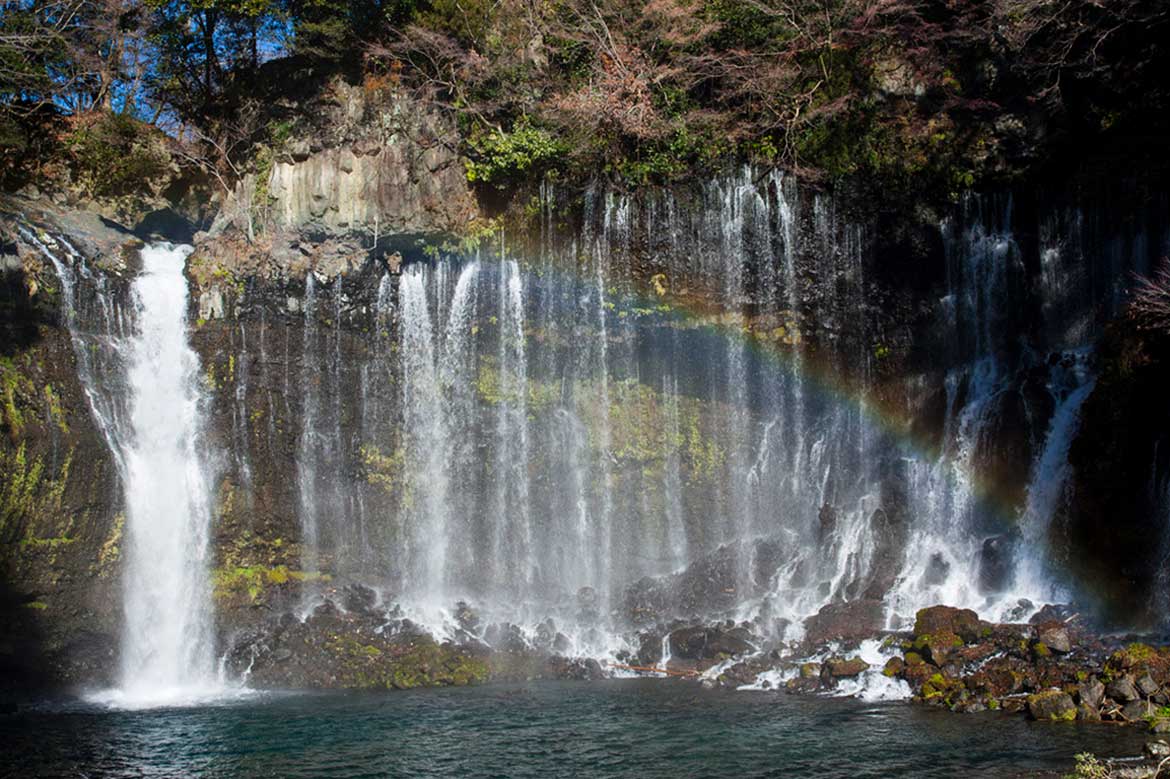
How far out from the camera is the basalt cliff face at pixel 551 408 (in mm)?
18359

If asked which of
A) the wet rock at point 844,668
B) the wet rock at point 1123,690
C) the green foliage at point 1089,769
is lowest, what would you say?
the wet rock at point 844,668

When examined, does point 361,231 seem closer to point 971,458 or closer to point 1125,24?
point 971,458

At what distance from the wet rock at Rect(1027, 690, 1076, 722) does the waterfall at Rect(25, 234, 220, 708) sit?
14.2 meters

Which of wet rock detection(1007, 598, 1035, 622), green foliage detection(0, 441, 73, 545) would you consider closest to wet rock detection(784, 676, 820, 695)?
wet rock detection(1007, 598, 1035, 622)

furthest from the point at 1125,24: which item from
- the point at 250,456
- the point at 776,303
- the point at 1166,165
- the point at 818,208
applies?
the point at 250,456

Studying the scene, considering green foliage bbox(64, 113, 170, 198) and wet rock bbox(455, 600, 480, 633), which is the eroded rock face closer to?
green foliage bbox(64, 113, 170, 198)

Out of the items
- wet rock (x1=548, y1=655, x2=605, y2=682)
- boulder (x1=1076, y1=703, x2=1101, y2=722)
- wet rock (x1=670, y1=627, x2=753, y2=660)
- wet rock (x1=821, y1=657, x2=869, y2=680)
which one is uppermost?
boulder (x1=1076, y1=703, x2=1101, y2=722)

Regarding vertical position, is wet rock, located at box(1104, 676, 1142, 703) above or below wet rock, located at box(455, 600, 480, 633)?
above

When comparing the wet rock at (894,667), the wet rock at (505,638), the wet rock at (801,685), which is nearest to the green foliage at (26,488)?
the wet rock at (505,638)

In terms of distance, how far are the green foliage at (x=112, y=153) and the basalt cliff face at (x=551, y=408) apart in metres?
0.90

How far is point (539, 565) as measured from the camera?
70.7 feet

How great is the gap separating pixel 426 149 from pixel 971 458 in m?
12.9

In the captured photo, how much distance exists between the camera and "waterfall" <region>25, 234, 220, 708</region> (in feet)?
61.5

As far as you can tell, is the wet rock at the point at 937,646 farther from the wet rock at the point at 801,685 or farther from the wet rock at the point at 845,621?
the wet rock at the point at 845,621
